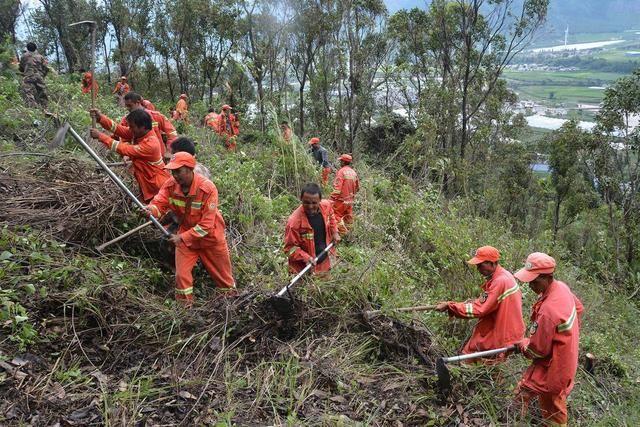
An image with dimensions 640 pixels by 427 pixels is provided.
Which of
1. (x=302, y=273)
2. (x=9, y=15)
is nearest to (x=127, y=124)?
(x=302, y=273)

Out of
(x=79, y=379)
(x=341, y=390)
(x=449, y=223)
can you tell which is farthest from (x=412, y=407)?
(x=449, y=223)

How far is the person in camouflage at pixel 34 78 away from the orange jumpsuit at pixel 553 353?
8896 mm

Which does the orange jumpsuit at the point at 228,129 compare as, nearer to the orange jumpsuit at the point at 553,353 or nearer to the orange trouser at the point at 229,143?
the orange trouser at the point at 229,143

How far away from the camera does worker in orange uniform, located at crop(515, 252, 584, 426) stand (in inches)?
140

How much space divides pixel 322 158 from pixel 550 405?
639 centimetres

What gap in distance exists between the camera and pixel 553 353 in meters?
3.60

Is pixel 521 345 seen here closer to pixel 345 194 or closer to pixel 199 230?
pixel 199 230

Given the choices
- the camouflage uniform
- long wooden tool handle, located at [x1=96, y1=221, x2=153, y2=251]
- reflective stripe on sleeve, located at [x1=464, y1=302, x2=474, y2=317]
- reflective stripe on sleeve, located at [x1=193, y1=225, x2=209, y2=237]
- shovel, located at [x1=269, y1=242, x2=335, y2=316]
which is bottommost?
reflective stripe on sleeve, located at [x1=464, y1=302, x2=474, y2=317]

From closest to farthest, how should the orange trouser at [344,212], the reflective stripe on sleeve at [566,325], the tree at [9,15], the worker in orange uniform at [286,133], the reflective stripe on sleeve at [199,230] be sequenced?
the reflective stripe on sleeve at [566,325] → the reflective stripe on sleeve at [199,230] → the orange trouser at [344,212] → the worker in orange uniform at [286,133] → the tree at [9,15]

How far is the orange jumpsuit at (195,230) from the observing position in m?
4.28

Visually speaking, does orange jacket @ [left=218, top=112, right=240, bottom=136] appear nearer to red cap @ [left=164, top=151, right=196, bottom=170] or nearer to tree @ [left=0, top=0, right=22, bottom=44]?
red cap @ [left=164, top=151, right=196, bottom=170]

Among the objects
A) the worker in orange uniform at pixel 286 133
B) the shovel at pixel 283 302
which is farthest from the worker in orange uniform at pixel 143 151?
the worker in orange uniform at pixel 286 133

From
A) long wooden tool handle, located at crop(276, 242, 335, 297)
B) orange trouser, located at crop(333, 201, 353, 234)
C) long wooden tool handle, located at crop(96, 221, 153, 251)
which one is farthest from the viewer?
orange trouser, located at crop(333, 201, 353, 234)

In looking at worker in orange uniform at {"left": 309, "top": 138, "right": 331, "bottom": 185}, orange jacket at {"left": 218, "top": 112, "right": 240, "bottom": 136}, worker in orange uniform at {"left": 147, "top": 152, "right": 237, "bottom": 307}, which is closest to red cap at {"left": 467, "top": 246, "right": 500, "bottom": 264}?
worker in orange uniform at {"left": 147, "top": 152, "right": 237, "bottom": 307}
